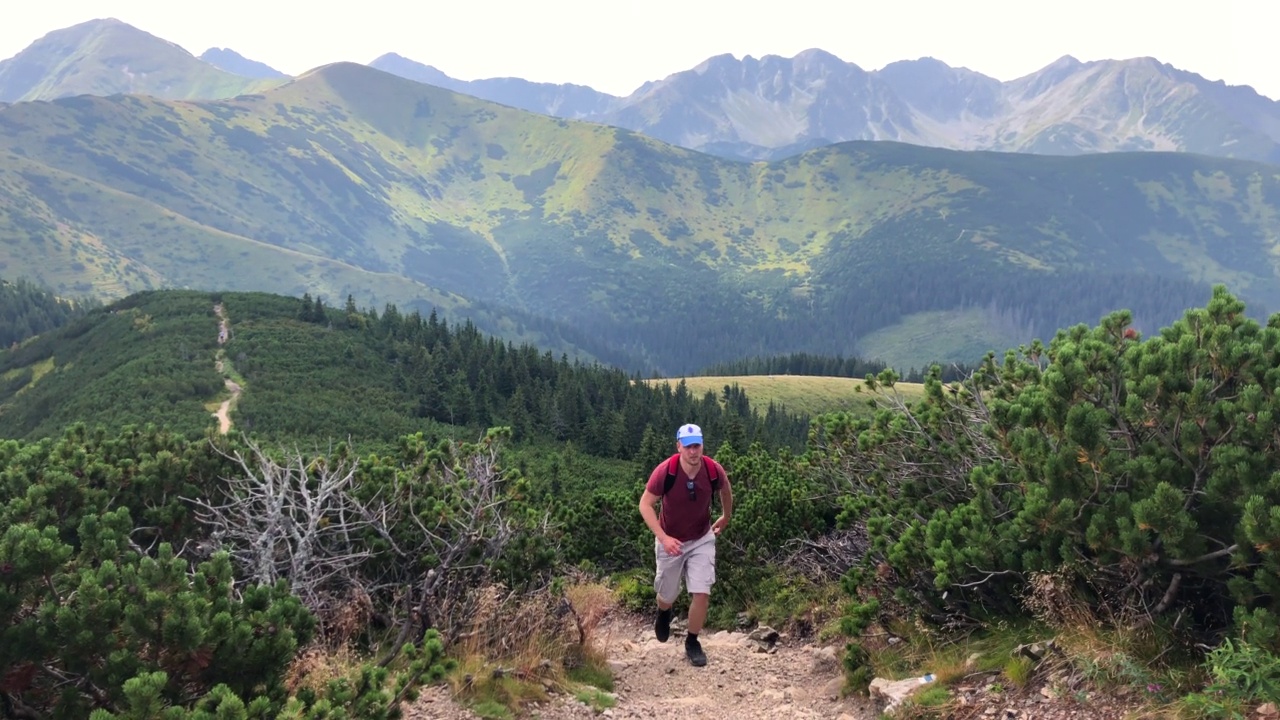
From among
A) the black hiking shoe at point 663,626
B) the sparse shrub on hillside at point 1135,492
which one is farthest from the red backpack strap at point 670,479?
the sparse shrub on hillside at point 1135,492

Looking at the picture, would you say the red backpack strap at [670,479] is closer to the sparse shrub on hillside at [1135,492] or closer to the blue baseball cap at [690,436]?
the blue baseball cap at [690,436]

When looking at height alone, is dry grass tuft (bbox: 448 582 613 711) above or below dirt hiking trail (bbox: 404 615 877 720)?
above

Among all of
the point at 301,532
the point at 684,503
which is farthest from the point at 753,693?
the point at 301,532

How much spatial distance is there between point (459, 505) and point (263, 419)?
57.0 metres

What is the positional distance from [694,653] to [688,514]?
219 cm

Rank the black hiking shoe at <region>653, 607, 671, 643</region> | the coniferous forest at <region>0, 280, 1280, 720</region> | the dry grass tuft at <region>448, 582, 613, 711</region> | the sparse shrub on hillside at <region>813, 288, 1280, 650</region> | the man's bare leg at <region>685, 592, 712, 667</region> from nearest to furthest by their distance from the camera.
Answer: the coniferous forest at <region>0, 280, 1280, 720</region> → the sparse shrub on hillside at <region>813, 288, 1280, 650</region> → the dry grass tuft at <region>448, 582, 613, 711</region> → the man's bare leg at <region>685, 592, 712, 667</region> → the black hiking shoe at <region>653, 607, 671, 643</region>

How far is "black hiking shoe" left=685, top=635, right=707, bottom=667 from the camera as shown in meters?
10.5

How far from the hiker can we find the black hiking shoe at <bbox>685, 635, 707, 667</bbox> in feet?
0.18

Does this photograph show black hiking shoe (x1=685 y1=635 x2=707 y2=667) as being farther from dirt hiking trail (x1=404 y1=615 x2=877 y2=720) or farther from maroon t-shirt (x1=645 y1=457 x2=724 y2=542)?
maroon t-shirt (x1=645 y1=457 x2=724 y2=542)

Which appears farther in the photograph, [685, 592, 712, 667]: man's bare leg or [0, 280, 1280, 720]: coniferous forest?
[685, 592, 712, 667]: man's bare leg

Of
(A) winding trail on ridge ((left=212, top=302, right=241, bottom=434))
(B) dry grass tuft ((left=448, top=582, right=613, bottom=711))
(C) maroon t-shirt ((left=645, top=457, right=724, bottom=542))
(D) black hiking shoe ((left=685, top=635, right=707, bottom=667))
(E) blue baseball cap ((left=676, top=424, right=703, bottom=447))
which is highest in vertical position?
(E) blue baseball cap ((left=676, top=424, right=703, bottom=447))

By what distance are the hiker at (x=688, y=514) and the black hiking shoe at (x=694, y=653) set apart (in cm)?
5

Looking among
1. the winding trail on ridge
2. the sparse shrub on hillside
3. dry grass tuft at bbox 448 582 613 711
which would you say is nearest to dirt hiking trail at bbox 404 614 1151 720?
dry grass tuft at bbox 448 582 613 711

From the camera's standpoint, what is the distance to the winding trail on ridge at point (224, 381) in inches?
2435
